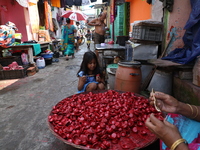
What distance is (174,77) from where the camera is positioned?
10.2 ft

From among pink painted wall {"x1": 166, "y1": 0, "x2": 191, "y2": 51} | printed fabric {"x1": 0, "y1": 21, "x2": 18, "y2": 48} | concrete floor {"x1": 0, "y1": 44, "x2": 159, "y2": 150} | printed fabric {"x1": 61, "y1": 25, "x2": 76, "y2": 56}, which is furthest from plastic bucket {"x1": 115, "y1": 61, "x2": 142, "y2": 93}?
printed fabric {"x1": 61, "y1": 25, "x2": 76, "y2": 56}

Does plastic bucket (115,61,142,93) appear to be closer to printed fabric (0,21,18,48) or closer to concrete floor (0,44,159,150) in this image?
concrete floor (0,44,159,150)

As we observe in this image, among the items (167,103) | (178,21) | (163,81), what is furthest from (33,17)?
(167,103)

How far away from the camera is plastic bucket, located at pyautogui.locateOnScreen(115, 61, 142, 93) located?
117 inches

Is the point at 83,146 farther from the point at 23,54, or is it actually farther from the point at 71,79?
the point at 23,54

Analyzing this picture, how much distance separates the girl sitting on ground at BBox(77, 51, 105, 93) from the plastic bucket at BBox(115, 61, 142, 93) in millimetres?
454

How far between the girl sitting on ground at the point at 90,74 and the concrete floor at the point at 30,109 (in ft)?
3.22

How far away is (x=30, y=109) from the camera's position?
3.22m

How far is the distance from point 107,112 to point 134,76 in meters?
1.27

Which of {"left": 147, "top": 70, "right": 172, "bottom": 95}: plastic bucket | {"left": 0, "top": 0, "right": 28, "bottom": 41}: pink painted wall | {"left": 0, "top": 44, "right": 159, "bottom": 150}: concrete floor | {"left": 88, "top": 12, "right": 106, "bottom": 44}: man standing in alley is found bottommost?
{"left": 0, "top": 44, "right": 159, "bottom": 150}: concrete floor

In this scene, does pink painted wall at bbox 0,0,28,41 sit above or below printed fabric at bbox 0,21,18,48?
above

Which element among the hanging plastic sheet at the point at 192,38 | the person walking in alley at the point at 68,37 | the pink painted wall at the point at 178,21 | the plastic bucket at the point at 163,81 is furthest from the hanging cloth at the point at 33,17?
the hanging plastic sheet at the point at 192,38

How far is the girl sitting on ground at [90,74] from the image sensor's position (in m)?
3.00

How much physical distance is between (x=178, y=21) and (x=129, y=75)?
5.57 ft
